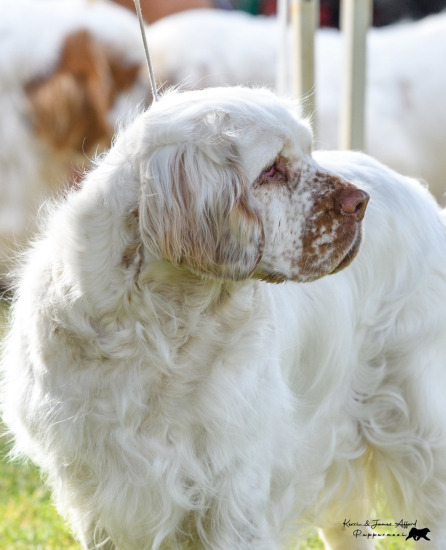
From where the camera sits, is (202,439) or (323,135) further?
(323,135)

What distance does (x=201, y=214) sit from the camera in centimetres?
207

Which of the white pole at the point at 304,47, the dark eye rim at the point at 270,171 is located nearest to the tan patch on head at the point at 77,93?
the white pole at the point at 304,47

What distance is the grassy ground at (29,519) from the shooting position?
11.2 ft

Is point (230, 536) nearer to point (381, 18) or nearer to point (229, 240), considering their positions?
point (229, 240)

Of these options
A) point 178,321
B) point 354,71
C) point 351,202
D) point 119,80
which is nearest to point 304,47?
point 354,71

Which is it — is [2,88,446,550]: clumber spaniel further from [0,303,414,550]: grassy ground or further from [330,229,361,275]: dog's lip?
[0,303,414,550]: grassy ground

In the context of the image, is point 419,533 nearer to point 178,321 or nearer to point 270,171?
point 178,321

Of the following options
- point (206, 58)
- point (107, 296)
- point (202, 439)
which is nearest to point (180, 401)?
point (202, 439)

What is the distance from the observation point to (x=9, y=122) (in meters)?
6.05

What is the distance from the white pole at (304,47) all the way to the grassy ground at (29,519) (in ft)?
6.18

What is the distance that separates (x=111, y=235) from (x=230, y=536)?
32.8 inches

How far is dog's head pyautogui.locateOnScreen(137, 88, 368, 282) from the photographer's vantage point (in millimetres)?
2066

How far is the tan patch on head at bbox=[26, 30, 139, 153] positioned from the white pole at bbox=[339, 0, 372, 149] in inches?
91.5

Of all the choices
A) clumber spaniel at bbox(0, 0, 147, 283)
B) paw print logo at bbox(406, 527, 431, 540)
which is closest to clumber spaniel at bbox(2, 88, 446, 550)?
paw print logo at bbox(406, 527, 431, 540)
